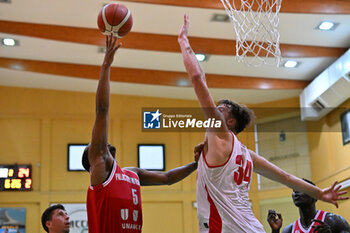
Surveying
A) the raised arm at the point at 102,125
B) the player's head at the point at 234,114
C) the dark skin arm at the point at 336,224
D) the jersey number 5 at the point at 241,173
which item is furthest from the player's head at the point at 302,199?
the raised arm at the point at 102,125

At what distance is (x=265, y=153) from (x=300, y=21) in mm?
5216

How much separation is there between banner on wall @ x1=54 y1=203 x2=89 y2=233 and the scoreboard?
3.90 feet

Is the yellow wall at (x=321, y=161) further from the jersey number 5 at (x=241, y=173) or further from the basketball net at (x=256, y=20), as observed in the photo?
the jersey number 5 at (x=241, y=173)

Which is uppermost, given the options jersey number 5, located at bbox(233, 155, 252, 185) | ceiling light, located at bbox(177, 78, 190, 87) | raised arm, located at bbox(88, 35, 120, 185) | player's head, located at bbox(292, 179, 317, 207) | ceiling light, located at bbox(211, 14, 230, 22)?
ceiling light, located at bbox(211, 14, 230, 22)

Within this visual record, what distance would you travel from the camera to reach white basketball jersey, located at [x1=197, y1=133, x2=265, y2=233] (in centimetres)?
397

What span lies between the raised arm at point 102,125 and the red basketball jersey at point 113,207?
9 centimetres

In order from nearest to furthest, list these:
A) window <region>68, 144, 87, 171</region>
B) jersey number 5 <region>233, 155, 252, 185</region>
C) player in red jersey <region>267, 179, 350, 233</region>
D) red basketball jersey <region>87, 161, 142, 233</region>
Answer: jersey number 5 <region>233, 155, 252, 185</region> → red basketball jersey <region>87, 161, 142, 233</region> → player in red jersey <region>267, 179, 350, 233</region> → window <region>68, 144, 87, 171</region>

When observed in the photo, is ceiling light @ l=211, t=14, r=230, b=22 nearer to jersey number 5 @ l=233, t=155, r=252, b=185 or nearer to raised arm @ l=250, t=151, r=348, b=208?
raised arm @ l=250, t=151, r=348, b=208

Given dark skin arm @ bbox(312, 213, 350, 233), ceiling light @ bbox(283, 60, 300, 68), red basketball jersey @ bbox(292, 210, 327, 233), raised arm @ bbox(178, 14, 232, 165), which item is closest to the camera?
raised arm @ bbox(178, 14, 232, 165)

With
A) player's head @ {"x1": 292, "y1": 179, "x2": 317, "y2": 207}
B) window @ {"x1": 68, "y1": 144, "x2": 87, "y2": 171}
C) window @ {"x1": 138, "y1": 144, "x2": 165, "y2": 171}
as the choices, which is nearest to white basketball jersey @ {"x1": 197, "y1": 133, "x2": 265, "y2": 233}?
player's head @ {"x1": 292, "y1": 179, "x2": 317, "y2": 207}

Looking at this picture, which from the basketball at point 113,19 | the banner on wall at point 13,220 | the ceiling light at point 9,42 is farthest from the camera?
the banner on wall at point 13,220

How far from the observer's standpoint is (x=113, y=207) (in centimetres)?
448

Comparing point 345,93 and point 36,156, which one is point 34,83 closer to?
point 36,156

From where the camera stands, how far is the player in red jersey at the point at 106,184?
14.4ft
